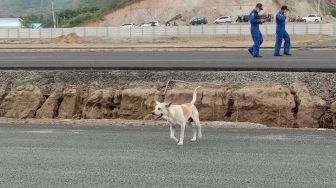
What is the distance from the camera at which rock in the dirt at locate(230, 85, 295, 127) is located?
16.0 m

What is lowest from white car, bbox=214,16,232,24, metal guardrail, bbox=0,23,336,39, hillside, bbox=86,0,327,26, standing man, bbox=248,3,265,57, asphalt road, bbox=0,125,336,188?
asphalt road, bbox=0,125,336,188

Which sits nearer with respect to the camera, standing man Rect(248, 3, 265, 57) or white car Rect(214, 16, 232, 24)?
standing man Rect(248, 3, 265, 57)

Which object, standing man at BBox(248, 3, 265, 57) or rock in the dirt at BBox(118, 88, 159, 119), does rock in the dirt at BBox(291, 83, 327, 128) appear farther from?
standing man at BBox(248, 3, 265, 57)

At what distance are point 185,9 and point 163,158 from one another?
8220cm

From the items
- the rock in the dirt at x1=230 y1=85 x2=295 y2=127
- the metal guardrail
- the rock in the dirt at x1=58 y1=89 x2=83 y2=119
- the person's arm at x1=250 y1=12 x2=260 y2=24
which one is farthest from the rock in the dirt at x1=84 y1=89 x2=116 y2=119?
the metal guardrail

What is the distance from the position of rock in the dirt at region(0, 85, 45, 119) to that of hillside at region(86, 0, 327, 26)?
70.2m

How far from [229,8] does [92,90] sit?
74672mm

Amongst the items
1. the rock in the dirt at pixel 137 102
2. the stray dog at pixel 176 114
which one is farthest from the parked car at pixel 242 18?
the stray dog at pixel 176 114

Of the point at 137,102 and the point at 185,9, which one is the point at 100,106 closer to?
the point at 137,102

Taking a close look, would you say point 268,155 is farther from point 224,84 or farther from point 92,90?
point 92,90

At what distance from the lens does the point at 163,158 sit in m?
10.5

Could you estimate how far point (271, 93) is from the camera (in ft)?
53.5

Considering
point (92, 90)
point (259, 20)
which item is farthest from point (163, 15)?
point (92, 90)

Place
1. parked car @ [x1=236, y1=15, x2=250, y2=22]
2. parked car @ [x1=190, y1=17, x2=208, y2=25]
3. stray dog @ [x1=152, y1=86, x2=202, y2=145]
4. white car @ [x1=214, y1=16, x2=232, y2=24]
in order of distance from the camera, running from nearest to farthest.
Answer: stray dog @ [x1=152, y1=86, x2=202, y2=145], white car @ [x1=214, y1=16, x2=232, y2=24], parked car @ [x1=236, y1=15, x2=250, y2=22], parked car @ [x1=190, y1=17, x2=208, y2=25]
